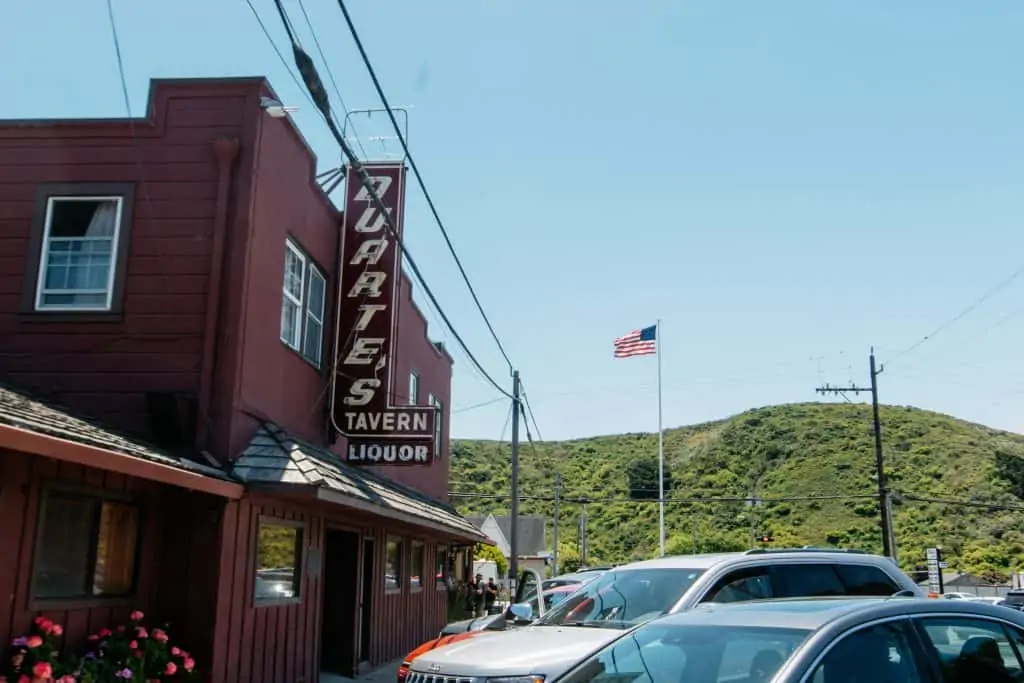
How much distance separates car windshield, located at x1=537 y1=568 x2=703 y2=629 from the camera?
7.55 m

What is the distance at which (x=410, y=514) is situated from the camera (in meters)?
14.9

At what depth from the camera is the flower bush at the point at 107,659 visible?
8.07 meters

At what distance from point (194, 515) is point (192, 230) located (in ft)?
11.1

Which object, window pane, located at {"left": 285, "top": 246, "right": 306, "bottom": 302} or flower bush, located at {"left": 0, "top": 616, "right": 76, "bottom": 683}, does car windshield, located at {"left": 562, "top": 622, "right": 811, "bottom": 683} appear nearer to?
flower bush, located at {"left": 0, "top": 616, "right": 76, "bottom": 683}

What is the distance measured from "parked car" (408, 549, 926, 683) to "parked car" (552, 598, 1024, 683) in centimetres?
170

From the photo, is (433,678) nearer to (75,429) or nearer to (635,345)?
(75,429)

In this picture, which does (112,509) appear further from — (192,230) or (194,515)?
(192,230)

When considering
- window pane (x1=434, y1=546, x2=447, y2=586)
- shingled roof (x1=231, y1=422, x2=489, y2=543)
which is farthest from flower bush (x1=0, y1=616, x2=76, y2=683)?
window pane (x1=434, y1=546, x2=447, y2=586)

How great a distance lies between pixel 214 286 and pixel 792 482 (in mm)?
74891

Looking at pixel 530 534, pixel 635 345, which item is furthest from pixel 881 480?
pixel 530 534

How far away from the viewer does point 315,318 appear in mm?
14469

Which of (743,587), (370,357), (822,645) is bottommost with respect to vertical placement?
(822,645)

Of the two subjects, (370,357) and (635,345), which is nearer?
(370,357)

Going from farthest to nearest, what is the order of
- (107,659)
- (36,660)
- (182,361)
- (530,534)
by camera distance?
1. (530,534)
2. (182,361)
3. (107,659)
4. (36,660)
